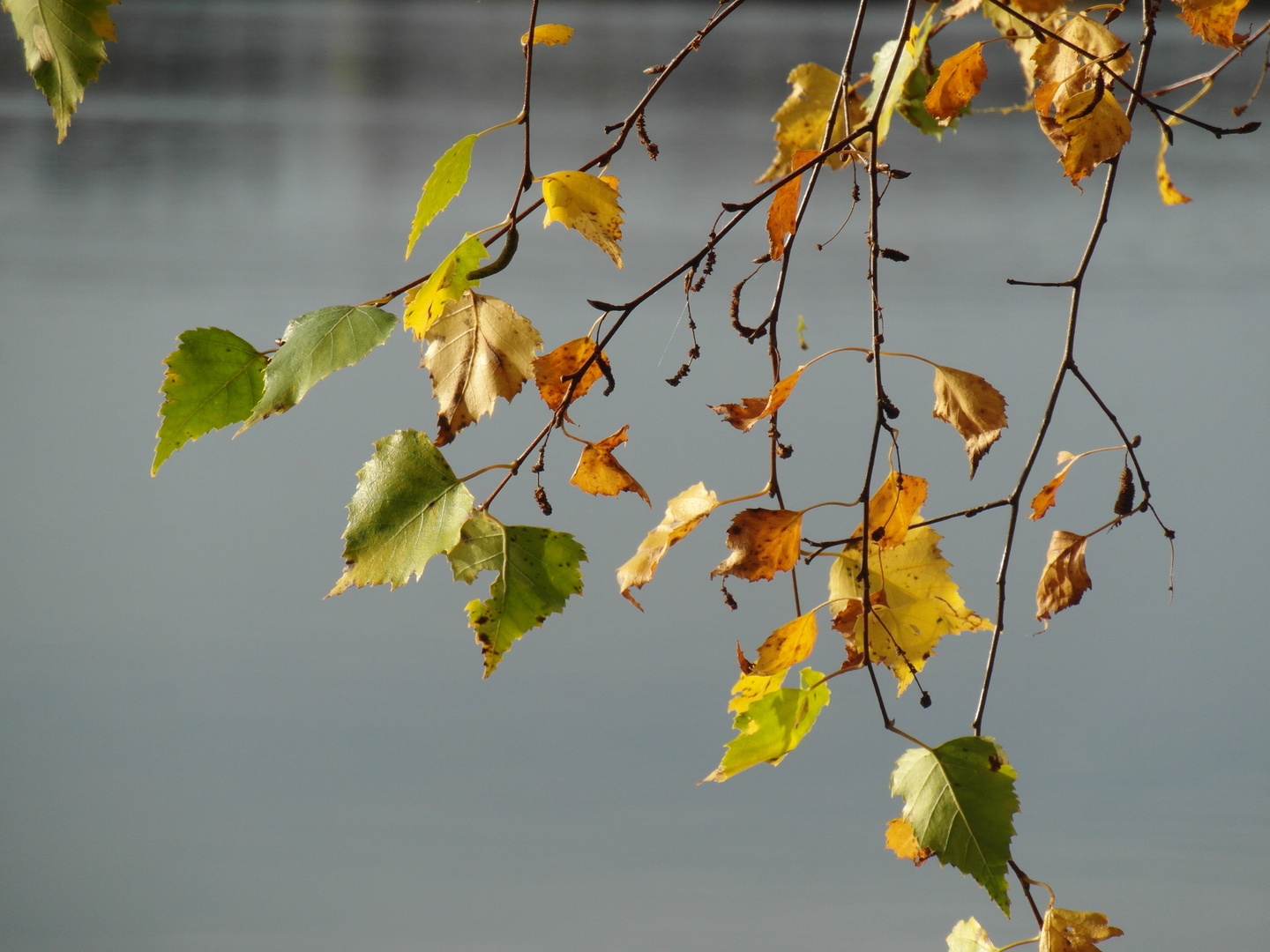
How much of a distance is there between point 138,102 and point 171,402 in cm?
126

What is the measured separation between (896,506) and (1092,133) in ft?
0.16

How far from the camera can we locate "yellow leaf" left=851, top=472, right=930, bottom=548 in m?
0.13

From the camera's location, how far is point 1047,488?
156 mm

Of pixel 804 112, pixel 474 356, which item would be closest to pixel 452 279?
pixel 474 356

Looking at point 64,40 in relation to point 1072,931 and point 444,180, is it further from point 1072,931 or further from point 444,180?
point 1072,931

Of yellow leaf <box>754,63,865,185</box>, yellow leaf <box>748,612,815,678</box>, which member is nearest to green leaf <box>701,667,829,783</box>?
yellow leaf <box>748,612,815,678</box>

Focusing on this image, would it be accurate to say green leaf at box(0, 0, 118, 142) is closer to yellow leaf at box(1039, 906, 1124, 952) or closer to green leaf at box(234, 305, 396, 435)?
green leaf at box(234, 305, 396, 435)

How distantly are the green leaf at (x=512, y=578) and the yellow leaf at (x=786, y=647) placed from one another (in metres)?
0.03

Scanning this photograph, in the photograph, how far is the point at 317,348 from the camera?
11cm

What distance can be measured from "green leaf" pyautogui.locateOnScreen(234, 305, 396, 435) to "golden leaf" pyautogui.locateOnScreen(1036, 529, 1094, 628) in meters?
0.10

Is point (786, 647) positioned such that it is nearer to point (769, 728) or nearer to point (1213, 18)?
point (769, 728)

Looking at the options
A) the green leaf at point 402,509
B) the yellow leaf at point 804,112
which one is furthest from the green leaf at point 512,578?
the yellow leaf at point 804,112

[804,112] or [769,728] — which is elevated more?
[804,112]

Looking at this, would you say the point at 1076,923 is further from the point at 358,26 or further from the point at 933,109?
the point at 358,26
